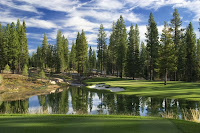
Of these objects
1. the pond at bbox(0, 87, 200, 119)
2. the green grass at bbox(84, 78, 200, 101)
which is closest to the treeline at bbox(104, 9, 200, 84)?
the green grass at bbox(84, 78, 200, 101)

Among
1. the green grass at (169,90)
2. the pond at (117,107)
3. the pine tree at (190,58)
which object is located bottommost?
the pond at (117,107)

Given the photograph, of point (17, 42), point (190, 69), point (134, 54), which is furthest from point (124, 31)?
point (17, 42)

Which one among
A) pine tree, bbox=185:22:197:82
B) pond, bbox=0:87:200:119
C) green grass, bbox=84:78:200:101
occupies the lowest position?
pond, bbox=0:87:200:119

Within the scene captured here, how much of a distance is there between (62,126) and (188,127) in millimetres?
5114

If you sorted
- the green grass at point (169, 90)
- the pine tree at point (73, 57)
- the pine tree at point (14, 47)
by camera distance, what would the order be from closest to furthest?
the green grass at point (169, 90) < the pine tree at point (14, 47) < the pine tree at point (73, 57)

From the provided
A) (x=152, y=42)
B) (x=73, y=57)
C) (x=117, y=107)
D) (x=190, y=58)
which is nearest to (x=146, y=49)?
(x=152, y=42)

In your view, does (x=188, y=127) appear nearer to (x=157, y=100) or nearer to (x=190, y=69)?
(x=157, y=100)

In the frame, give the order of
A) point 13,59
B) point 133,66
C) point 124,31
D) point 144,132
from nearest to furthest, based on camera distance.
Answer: point 144,132 → point 133,66 → point 13,59 → point 124,31

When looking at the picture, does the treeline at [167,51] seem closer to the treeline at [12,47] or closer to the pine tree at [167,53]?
the pine tree at [167,53]

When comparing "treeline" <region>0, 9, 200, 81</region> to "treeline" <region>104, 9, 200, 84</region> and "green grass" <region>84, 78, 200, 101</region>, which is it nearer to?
"treeline" <region>104, 9, 200, 84</region>

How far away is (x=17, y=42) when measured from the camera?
61562 millimetres

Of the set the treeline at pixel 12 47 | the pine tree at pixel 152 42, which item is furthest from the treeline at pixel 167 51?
the treeline at pixel 12 47

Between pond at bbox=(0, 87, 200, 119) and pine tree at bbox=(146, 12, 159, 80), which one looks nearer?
pond at bbox=(0, 87, 200, 119)

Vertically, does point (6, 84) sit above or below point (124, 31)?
below
